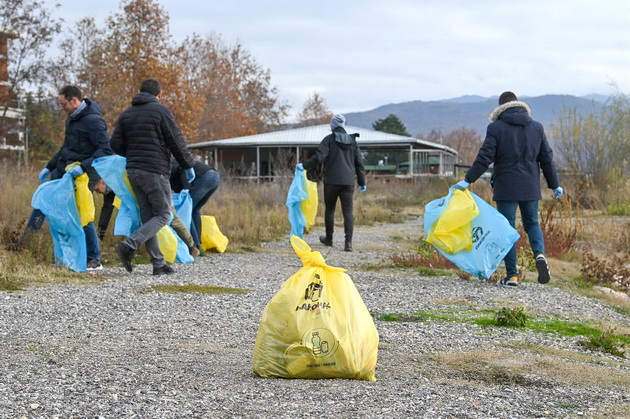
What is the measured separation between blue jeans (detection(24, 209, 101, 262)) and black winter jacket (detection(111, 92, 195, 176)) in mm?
984

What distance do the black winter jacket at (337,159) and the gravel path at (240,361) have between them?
3845mm

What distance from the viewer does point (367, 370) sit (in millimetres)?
4246

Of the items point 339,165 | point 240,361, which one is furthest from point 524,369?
point 339,165

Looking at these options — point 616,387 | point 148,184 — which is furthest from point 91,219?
point 616,387

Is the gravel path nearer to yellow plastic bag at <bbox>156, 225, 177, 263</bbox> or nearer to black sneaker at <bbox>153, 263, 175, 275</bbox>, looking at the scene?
black sneaker at <bbox>153, 263, 175, 275</bbox>

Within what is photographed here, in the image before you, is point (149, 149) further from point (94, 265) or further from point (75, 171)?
point (94, 265)

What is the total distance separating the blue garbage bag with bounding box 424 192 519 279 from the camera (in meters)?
8.23

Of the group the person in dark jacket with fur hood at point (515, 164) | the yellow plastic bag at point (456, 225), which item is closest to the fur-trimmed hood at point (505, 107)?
the person in dark jacket with fur hood at point (515, 164)

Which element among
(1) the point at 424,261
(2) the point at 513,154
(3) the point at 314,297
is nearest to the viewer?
(3) the point at 314,297

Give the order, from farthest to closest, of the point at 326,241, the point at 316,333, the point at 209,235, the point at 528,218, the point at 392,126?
the point at 392,126 → the point at 326,241 → the point at 209,235 → the point at 528,218 → the point at 316,333

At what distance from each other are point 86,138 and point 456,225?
3.94 m

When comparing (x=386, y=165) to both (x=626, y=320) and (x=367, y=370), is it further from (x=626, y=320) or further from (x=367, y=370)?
(x=367, y=370)

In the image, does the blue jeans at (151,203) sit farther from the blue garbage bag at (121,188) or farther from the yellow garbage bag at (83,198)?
the yellow garbage bag at (83,198)

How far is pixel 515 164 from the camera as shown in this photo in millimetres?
8305
